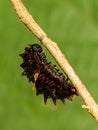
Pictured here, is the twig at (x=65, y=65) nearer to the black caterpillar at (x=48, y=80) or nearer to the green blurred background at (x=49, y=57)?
the black caterpillar at (x=48, y=80)

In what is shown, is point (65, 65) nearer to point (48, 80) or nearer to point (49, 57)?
point (48, 80)

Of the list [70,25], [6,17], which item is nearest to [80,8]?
[70,25]

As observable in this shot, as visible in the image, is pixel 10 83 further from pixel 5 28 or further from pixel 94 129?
pixel 94 129

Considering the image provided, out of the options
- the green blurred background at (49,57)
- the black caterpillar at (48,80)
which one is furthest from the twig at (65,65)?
the green blurred background at (49,57)

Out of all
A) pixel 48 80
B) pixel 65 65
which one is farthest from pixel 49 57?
pixel 65 65

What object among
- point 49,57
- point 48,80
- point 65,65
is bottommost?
point 65,65

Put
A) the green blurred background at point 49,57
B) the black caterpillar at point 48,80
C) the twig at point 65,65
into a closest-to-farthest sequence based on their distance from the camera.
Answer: the twig at point 65,65 → the black caterpillar at point 48,80 → the green blurred background at point 49,57

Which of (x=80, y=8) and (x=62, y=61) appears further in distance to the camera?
(x=80, y=8)

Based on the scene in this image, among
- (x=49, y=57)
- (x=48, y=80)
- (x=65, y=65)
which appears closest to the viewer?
(x=65, y=65)

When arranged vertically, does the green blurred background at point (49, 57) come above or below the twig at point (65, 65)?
above
